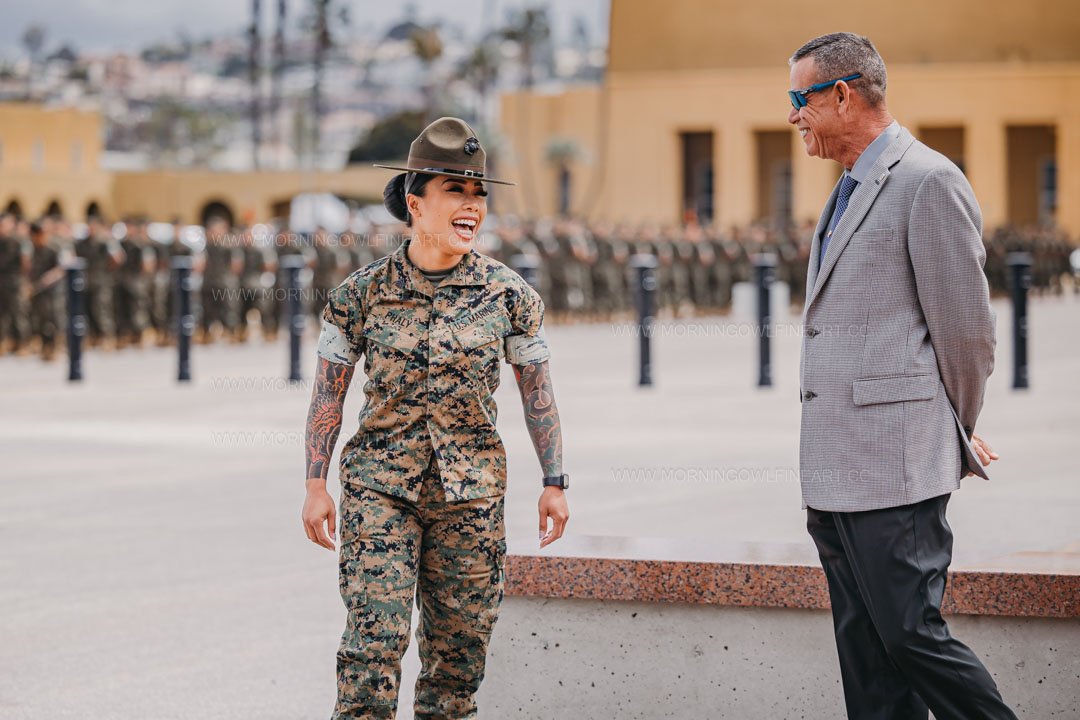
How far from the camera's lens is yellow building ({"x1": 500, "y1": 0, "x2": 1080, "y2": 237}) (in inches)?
2180

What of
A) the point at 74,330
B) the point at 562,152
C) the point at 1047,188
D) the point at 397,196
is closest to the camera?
the point at 397,196

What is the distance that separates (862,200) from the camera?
410 cm

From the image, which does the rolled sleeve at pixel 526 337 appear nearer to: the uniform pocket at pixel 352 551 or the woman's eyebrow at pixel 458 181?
the woman's eyebrow at pixel 458 181

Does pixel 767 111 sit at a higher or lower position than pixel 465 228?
higher

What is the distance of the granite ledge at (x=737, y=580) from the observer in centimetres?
472

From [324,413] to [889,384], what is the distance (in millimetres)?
1277

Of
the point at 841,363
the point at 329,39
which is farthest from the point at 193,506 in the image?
the point at 329,39

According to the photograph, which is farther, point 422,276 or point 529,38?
point 529,38

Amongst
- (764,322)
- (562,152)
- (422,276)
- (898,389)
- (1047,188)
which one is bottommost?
(898,389)

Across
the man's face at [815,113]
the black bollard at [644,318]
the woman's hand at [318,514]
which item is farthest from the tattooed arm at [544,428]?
the black bollard at [644,318]

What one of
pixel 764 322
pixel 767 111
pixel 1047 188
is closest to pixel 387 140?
pixel 767 111

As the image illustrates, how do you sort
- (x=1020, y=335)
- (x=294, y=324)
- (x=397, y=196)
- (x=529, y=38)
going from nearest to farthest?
(x=397, y=196) → (x=1020, y=335) → (x=294, y=324) → (x=529, y=38)

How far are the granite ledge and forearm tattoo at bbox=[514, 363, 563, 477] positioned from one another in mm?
612

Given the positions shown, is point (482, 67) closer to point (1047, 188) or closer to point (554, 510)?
point (1047, 188)
